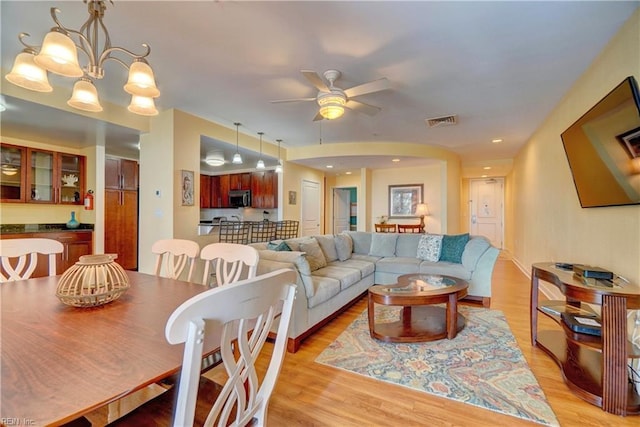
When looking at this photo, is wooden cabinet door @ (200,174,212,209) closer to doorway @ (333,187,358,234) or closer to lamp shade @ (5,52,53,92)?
doorway @ (333,187,358,234)

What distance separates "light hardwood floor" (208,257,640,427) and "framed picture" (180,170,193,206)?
99.2 inches

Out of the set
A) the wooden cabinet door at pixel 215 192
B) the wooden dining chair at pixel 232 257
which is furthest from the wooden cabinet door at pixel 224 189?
the wooden dining chair at pixel 232 257

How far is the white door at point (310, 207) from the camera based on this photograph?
6.97 meters

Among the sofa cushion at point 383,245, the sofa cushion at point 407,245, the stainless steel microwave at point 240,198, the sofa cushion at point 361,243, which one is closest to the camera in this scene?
the sofa cushion at point 407,245

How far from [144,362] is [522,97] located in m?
4.38

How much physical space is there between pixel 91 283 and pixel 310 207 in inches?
241

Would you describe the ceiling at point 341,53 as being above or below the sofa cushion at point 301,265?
above

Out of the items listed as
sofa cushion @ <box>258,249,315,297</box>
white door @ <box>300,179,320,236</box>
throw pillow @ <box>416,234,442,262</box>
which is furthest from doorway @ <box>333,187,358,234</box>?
sofa cushion @ <box>258,249,315,297</box>

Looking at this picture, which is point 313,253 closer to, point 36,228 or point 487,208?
point 36,228

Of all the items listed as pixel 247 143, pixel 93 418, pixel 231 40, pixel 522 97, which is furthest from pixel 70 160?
pixel 522 97

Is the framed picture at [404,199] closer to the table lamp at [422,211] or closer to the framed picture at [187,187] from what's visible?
the table lamp at [422,211]

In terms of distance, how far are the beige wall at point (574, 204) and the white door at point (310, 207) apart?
14.9 ft

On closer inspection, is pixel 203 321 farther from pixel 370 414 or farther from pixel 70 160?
pixel 70 160

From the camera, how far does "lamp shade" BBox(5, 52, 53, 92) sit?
58.4 inches
